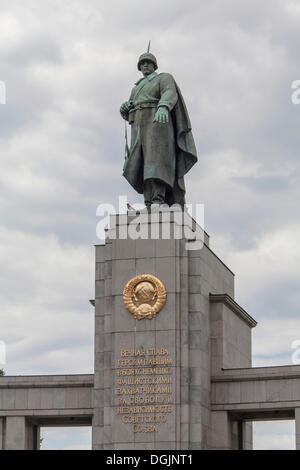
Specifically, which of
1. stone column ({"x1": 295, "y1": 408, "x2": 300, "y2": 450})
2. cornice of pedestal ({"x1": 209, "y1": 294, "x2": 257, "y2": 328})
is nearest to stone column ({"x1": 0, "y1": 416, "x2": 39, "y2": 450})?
cornice of pedestal ({"x1": 209, "y1": 294, "x2": 257, "y2": 328})

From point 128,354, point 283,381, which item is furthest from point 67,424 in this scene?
point 283,381

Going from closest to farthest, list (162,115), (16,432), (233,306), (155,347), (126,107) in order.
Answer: (155,347) → (162,115) → (16,432) → (233,306) → (126,107)

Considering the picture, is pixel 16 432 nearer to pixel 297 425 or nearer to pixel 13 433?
pixel 13 433

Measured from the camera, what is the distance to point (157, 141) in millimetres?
40812

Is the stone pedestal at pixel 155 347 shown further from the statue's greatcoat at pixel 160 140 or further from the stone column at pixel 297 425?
the stone column at pixel 297 425

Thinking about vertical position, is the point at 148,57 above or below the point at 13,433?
above

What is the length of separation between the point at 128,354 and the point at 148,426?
7.55ft

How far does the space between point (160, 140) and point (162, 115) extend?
1118 mm

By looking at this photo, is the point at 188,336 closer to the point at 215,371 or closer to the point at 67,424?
the point at 215,371

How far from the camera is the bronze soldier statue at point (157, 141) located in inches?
1604

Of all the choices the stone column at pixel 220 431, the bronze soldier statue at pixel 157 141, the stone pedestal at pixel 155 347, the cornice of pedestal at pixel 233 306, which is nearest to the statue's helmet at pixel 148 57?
the bronze soldier statue at pixel 157 141

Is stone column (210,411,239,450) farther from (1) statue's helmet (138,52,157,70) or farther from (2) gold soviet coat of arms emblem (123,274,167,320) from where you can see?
(1) statue's helmet (138,52,157,70)

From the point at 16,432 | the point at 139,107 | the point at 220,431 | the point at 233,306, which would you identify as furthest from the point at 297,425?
the point at 139,107

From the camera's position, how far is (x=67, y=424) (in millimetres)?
42844
